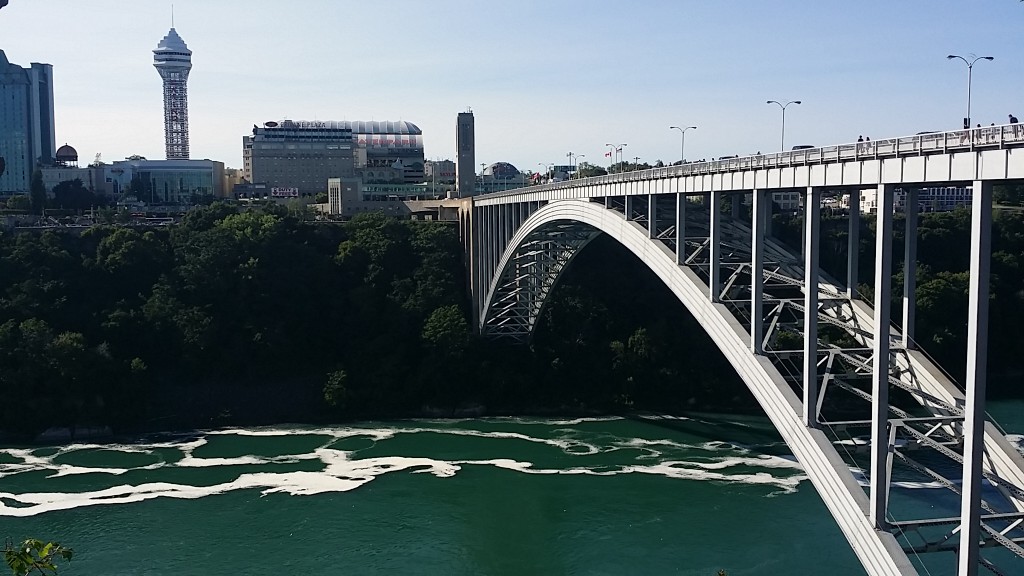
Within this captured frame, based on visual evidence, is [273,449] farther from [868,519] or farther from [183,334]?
[868,519]

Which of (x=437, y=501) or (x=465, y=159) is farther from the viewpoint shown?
(x=465, y=159)

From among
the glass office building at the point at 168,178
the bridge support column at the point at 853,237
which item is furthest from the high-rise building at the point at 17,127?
the bridge support column at the point at 853,237

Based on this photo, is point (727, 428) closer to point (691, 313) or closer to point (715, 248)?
point (691, 313)

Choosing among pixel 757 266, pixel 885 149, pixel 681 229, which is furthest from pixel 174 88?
pixel 885 149

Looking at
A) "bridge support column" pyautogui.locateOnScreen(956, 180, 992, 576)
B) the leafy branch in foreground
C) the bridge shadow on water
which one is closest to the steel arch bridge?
"bridge support column" pyautogui.locateOnScreen(956, 180, 992, 576)

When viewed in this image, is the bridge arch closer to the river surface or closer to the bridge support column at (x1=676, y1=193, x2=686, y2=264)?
the bridge support column at (x1=676, y1=193, x2=686, y2=264)

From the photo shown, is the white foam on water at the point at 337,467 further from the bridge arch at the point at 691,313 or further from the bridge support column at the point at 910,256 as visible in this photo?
the bridge support column at the point at 910,256
